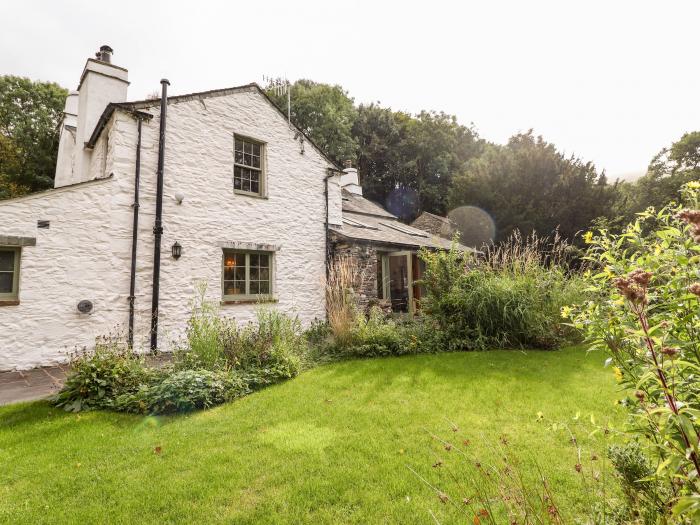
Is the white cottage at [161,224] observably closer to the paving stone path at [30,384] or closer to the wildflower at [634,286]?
the paving stone path at [30,384]

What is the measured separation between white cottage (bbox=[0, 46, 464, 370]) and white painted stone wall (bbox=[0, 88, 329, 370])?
0.02 m

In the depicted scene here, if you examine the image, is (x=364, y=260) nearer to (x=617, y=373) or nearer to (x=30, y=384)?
(x=30, y=384)

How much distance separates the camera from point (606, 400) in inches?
166

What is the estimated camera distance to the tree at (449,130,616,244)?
16.5 metres

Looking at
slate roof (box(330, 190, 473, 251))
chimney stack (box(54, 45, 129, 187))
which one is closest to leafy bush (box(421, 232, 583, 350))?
slate roof (box(330, 190, 473, 251))

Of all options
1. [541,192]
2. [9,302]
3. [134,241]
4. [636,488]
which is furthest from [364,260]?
[541,192]

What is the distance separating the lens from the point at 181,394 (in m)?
4.31

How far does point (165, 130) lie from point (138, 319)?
4.11 meters

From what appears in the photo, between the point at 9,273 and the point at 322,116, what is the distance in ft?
75.2

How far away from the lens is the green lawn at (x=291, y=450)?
2.42 m

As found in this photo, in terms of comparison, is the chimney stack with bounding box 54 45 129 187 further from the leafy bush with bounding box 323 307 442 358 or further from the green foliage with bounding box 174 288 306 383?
the leafy bush with bounding box 323 307 442 358

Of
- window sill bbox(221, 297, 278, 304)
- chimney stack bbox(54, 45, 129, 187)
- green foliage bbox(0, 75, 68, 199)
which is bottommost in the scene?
window sill bbox(221, 297, 278, 304)

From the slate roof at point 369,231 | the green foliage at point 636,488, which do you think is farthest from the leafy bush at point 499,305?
the green foliage at point 636,488

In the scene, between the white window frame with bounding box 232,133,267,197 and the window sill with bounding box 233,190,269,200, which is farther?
the white window frame with bounding box 232,133,267,197
